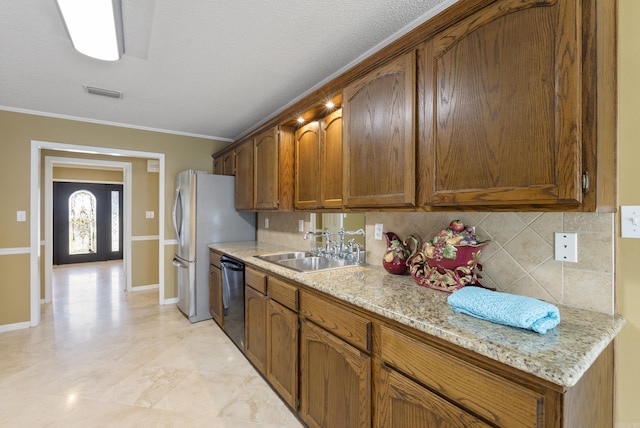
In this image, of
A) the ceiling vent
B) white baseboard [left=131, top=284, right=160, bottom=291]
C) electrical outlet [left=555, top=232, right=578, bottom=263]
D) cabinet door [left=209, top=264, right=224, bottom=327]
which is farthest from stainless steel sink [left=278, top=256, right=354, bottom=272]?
white baseboard [left=131, top=284, right=160, bottom=291]

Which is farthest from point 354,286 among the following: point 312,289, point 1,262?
point 1,262

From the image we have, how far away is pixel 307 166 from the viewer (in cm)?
242

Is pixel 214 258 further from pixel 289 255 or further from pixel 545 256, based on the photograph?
pixel 545 256

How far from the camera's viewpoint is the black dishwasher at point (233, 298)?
2.62 metres

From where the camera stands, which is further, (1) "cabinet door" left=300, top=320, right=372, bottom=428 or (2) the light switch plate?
(1) "cabinet door" left=300, top=320, right=372, bottom=428

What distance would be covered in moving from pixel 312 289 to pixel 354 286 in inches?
10.0

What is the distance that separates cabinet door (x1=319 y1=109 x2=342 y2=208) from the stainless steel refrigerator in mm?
1820

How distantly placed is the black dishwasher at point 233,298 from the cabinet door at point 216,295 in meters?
0.17

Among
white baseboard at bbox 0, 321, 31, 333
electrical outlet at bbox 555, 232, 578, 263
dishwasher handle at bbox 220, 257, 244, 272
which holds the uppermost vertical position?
electrical outlet at bbox 555, 232, 578, 263

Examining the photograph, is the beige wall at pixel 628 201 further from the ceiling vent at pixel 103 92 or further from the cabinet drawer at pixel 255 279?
the ceiling vent at pixel 103 92

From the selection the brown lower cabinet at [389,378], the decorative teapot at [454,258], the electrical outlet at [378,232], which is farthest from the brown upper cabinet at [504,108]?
the electrical outlet at [378,232]

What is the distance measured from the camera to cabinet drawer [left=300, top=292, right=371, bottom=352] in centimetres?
136

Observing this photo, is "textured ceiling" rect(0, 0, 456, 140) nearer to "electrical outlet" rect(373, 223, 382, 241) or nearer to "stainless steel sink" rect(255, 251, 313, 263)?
"electrical outlet" rect(373, 223, 382, 241)

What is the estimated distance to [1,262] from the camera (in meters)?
3.22
